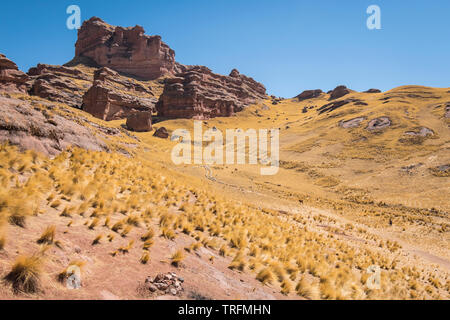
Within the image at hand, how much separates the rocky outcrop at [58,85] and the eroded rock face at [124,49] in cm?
3467

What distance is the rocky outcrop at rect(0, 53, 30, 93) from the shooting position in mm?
50650

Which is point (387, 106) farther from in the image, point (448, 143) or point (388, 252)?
point (388, 252)

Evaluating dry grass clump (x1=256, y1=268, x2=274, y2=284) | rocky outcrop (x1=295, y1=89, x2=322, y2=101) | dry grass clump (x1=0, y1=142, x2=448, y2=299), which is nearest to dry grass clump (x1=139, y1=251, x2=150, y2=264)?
dry grass clump (x1=0, y1=142, x2=448, y2=299)

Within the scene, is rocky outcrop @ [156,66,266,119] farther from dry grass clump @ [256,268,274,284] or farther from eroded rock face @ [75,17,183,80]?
dry grass clump @ [256,268,274,284]

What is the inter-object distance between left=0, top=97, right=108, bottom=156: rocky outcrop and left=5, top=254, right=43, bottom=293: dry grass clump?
6993 mm

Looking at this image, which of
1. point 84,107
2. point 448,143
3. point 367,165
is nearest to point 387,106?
point 448,143

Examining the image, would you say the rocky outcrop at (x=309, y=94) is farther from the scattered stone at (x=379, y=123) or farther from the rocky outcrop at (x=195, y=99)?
the scattered stone at (x=379, y=123)

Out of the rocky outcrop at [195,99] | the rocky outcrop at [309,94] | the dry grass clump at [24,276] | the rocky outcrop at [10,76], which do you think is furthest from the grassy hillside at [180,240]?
the rocky outcrop at [309,94]

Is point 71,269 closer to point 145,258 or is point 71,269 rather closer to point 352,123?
point 145,258

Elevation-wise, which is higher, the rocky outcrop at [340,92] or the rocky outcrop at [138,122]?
the rocky outcrop at [340,92]

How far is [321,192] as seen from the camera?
34688 millimetres

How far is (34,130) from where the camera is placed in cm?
904

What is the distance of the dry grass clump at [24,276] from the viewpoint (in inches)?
118
